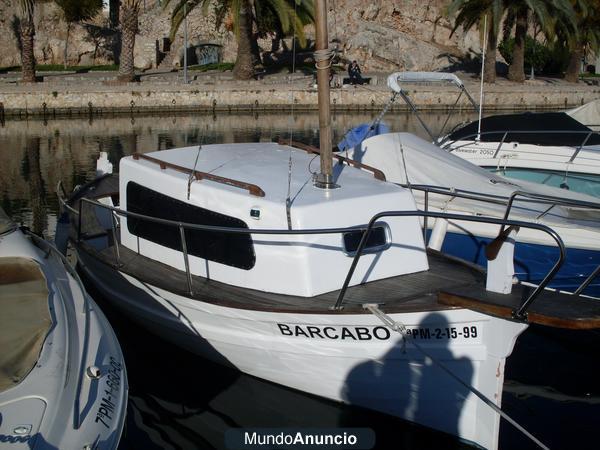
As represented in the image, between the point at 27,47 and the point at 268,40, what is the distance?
1752 cm

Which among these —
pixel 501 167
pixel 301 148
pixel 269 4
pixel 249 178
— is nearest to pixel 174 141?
pixel 269 4

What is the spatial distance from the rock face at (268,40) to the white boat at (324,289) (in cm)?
3593

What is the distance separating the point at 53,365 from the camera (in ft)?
18.4

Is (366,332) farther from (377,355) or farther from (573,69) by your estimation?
(573,69)

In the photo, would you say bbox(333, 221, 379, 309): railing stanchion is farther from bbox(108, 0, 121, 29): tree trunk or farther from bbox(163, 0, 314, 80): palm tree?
bbox(108, 0, 121, 29): tree trunk

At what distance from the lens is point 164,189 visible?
874 centimetres

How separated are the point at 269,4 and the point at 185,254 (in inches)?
1107

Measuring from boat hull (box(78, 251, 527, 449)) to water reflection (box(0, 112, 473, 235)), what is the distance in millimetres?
8203

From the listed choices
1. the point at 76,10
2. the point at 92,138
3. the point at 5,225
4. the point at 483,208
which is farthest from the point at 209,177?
the point at 76,10

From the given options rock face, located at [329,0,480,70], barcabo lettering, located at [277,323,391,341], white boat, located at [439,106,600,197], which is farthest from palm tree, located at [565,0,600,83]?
barcabo lettering, located at [277,323,391,341]

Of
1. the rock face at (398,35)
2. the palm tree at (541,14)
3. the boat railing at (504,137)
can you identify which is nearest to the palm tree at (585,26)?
the palm tree at (541,14)

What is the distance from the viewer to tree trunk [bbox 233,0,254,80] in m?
33.2

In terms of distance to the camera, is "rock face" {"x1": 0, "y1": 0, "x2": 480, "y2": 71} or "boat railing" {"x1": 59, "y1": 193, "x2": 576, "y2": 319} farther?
"rock face" {"x1": 0, "y1": 0, "x2": 480, "y2": 71}

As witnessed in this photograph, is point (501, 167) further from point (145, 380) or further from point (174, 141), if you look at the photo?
point (174, 141)
